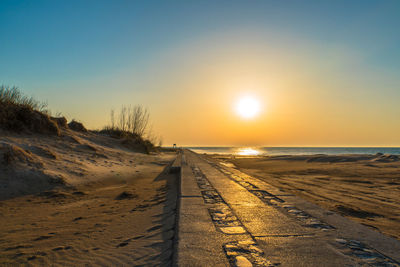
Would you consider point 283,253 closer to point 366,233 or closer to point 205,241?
point 205,241

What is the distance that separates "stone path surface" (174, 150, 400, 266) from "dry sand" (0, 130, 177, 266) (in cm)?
30

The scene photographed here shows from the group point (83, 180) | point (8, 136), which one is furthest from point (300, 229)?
point (8, 136)

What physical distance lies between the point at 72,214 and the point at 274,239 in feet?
11.3

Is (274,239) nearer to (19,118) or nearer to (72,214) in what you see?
(72,214)

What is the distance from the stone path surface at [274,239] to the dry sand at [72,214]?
30 centimetres

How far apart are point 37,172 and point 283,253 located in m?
6.35

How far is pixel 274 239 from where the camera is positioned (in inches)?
86.7

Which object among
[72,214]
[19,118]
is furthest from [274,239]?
[19,118]

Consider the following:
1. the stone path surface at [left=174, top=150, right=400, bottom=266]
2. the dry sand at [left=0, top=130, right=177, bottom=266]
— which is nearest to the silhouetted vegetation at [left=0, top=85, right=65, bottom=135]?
the dry sand at [left=0, top=130, right=177, bottom=266]

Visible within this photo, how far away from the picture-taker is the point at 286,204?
3666mm

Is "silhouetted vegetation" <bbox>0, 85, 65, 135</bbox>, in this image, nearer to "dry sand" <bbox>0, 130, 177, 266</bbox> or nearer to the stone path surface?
"dry sand" <bbox>0, 130, 177, 266</bbox>

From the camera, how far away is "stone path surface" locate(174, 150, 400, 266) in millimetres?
1771

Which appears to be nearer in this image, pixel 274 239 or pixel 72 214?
pixel 274 239

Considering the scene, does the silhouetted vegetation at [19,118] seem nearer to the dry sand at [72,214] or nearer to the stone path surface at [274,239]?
the dry sand at [72,214]
